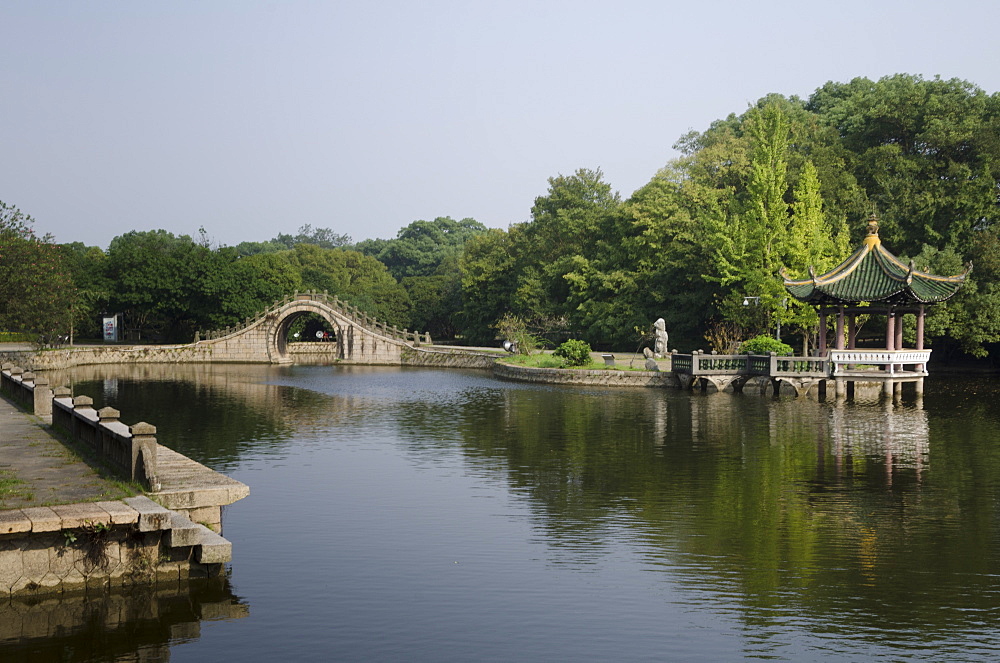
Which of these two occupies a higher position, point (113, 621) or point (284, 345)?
point (284, 345)

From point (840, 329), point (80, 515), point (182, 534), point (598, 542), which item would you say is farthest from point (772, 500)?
point (840, 329)

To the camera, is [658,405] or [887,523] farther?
[658,405]

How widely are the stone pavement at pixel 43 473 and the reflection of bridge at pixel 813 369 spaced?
29.4m

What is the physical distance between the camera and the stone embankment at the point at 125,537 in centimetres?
1285

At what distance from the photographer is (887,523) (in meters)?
17.9

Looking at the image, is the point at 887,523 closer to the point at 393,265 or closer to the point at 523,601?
the point at 523,601

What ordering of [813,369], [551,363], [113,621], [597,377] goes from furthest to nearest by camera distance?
[551,363] → [597,377] → [813,369] → [113,621]

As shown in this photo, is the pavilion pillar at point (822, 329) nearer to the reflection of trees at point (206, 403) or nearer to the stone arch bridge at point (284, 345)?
the reflection of trees at point (206, 403)

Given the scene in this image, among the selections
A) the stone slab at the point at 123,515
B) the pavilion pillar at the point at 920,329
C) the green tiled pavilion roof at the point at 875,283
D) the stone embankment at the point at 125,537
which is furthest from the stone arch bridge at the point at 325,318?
the stone slab at the point at 123,515

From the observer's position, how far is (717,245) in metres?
53.9

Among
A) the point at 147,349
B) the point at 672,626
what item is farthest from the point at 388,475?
the point at 147,349

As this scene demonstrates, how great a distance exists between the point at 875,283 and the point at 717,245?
12.3 m

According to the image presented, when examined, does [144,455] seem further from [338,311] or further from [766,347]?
[338,311]

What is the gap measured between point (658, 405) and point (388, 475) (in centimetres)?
1771
